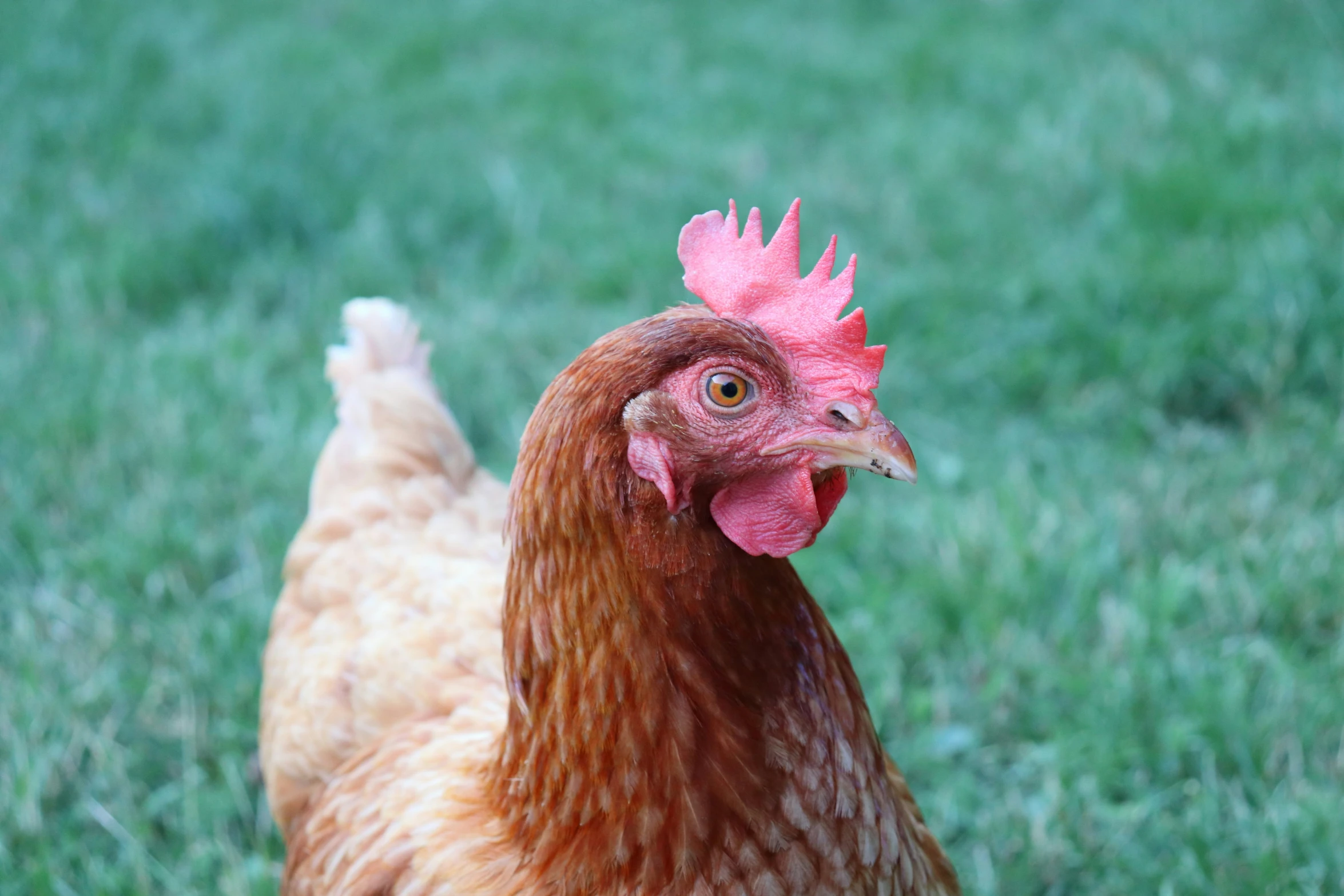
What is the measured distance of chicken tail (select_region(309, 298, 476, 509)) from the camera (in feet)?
8.88

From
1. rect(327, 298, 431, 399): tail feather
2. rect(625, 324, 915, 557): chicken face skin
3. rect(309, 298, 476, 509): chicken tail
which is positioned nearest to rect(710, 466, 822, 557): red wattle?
rect(625, 324, 915, 557): chicken face skin

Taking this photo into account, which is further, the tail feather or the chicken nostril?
the tail feather

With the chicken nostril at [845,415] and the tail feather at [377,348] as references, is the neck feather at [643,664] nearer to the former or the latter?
the chicken nostril at [845,415]

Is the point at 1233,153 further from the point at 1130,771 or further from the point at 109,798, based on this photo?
the point at 109,798

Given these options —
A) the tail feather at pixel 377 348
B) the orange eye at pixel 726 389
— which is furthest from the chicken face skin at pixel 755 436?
the tail feather at pixel 377 348

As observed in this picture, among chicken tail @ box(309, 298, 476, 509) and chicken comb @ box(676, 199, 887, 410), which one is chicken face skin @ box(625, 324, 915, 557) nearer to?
chicken comb @ box(676, 199, 887, 410)

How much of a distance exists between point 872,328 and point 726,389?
297 cm

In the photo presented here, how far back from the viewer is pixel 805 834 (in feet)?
5.33

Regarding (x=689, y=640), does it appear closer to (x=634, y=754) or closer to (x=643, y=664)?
(x=643, y=664)

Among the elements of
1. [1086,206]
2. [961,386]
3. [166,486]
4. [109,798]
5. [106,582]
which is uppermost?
[1086,206]

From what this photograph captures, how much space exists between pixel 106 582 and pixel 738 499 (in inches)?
99.5

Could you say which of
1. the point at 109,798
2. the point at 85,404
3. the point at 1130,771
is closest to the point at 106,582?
the point at 109,798

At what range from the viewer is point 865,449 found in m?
1.47

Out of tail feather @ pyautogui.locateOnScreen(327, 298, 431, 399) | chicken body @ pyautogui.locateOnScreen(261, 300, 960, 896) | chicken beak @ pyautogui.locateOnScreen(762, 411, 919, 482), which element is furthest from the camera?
tail feather @ pyautogui.locateOnScreen(327, 298, 431, 399)
